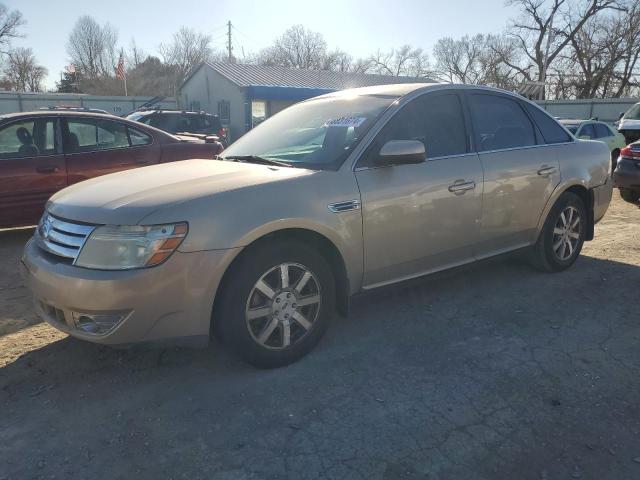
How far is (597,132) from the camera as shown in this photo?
1280 cm

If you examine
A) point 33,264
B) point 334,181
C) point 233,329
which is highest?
point 334,181

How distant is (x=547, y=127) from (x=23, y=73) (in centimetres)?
7751

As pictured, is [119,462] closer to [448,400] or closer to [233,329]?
[233,329]

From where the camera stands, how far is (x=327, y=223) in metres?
3.11

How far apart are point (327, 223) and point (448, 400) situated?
122 cm

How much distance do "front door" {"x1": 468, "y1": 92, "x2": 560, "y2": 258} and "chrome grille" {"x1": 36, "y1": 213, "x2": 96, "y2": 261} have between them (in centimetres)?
284

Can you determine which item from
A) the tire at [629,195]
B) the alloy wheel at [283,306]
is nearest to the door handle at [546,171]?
the alloy wheel at [283,306]

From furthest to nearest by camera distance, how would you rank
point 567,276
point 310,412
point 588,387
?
point 567,276
point 588,387
point 310,412

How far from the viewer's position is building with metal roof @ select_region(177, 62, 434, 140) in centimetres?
2472

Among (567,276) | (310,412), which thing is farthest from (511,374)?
(567,276)

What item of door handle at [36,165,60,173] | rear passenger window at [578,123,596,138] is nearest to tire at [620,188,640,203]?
rear passenger window at [578,123,596,138]

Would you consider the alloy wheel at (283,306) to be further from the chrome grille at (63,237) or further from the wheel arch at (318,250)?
the chrome grille at (63,237)

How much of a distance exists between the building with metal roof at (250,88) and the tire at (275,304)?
71.0 feet

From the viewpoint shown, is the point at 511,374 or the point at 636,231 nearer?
the point at 511,374
